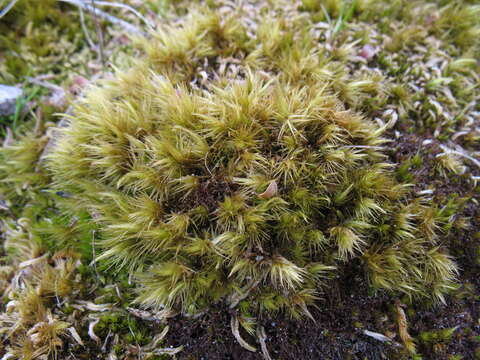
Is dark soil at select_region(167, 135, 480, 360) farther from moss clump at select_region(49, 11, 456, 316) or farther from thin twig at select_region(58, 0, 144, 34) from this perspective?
thin twig at select_region(58, 0, 144, 34)

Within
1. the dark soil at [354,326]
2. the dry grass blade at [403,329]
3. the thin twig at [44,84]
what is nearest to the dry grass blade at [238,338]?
the dark soil at [354,326]

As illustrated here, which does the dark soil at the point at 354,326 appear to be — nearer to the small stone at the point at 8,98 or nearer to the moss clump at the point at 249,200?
the moss clump at the point at 249,200

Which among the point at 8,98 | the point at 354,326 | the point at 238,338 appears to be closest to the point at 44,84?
the point at 8,98

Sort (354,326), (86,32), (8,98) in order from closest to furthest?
(354,326), (8,98), (86,32)

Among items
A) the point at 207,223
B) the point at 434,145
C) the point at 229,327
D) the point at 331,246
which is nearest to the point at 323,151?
the point at 331,246

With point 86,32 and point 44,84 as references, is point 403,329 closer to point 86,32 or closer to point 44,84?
point 44,84

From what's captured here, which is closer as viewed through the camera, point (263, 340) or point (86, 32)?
point (263, 340)

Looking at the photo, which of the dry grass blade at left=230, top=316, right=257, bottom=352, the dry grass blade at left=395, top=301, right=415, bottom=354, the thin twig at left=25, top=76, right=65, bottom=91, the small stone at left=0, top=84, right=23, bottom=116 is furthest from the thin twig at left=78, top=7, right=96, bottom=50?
the dry grass blade at left=395, top=301, right=415, bottom=354
